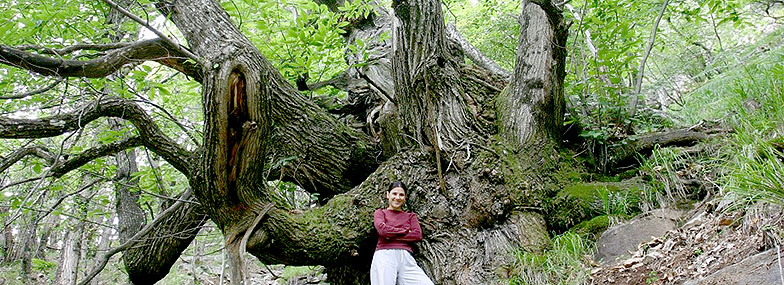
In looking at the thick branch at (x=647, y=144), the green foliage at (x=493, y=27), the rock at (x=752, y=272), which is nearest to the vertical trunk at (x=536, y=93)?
the thick branch at (x=647, y=144)

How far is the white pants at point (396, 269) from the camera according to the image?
421 cm

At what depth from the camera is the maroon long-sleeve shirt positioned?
4246mm

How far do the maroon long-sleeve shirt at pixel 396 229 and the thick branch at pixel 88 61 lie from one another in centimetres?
220

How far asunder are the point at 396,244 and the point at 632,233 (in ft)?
6.57

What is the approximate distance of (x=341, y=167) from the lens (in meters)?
5.12

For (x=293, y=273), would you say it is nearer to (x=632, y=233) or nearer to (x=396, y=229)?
(x=396, y=229)

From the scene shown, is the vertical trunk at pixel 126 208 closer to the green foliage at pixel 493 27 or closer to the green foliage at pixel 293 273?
the green foliage at pixel 293 273

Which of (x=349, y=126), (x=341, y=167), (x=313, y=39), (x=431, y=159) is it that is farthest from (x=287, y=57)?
(x=431, y=159)

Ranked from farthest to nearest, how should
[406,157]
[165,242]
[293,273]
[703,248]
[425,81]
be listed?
[293,273], [165,242], [406,157], [425,81], [703,248]

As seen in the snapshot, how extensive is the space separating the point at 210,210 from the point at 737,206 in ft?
12.1

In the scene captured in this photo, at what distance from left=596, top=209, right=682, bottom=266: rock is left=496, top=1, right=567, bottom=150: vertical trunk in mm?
1127

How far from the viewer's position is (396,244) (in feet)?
14.2

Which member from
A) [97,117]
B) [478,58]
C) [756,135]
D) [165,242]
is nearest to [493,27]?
[478,58]

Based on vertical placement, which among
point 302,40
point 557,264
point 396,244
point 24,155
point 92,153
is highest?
point 302,40
